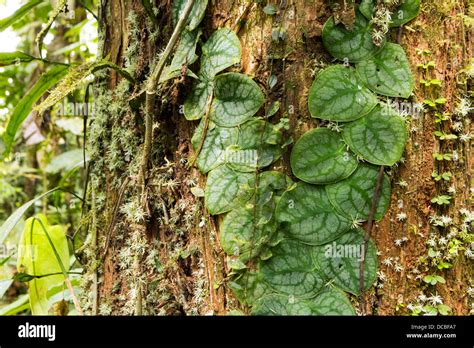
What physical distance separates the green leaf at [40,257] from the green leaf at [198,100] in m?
0.64

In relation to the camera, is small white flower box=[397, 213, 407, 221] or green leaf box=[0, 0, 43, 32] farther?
green leaf box=[0, 0, 43, 32]

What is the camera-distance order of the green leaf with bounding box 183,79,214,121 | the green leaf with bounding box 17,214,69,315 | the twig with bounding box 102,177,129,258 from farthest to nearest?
the green leaf with bounding box 17,214,69,315 < the twig with bounding box 102,177,129,258 < the green leaf with bounding box 183,79,214,121

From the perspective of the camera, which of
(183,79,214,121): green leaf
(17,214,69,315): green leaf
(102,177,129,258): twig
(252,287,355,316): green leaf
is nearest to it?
(252,287,355,316): green leaf

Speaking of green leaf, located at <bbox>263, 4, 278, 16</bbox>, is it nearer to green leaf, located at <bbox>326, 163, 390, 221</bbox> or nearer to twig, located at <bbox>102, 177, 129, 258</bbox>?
green leaf, located at <bbox>326, 163, 390, 221</bbox>

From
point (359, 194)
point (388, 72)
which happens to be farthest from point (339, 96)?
point (359, 194)

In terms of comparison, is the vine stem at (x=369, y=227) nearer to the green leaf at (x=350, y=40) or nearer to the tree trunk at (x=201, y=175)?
the tree trunk at (x=201, y=175)

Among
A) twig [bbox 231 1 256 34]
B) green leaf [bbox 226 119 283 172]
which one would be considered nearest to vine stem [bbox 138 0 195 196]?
twig [bbox 231 1 256 34]

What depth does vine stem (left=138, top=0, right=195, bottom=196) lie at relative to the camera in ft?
3.64

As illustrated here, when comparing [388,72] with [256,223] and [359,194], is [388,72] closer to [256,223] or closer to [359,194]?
[359,194]

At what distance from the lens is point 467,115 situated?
3.59 feet

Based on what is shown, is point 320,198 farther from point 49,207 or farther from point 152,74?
point 49,207

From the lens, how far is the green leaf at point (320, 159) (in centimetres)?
104

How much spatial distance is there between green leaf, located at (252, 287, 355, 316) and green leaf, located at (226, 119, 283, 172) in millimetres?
302
